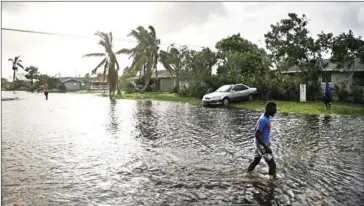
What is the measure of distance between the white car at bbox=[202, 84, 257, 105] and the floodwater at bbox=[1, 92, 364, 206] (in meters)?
11.3

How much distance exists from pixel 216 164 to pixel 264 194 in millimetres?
2170

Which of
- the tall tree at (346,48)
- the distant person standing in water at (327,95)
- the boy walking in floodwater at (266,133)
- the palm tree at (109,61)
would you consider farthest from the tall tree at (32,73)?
the boy walking in floodwater at (266,133)

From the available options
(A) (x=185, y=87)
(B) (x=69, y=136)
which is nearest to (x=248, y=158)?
(B) (x=69, y=136)

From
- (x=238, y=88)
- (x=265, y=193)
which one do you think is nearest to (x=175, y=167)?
(x=265, y=193)

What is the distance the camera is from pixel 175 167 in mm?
7820

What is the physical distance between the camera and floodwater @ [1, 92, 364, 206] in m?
5.87

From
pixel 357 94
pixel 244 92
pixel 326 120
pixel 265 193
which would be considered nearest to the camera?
pixel 265 193

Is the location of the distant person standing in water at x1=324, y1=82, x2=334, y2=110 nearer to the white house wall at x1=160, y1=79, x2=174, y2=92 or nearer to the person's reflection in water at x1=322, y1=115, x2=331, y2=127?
the person's reflection in water at x1=322, y1=115, x2=331, y2=127

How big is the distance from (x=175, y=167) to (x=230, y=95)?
1819 centimetres

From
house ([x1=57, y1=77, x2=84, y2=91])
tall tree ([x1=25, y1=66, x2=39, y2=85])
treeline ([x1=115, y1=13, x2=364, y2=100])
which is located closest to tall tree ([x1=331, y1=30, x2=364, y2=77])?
treeline ([x1=115, y1=13, x2=364, y2=100])

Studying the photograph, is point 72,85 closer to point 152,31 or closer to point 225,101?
point 152,31

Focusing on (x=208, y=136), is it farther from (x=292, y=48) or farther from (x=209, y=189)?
(x=292, y=48)

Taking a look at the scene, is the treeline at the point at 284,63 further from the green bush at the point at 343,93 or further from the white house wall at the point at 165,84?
the white house wall at the point at 165,84

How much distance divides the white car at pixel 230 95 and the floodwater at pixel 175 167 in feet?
37.0
